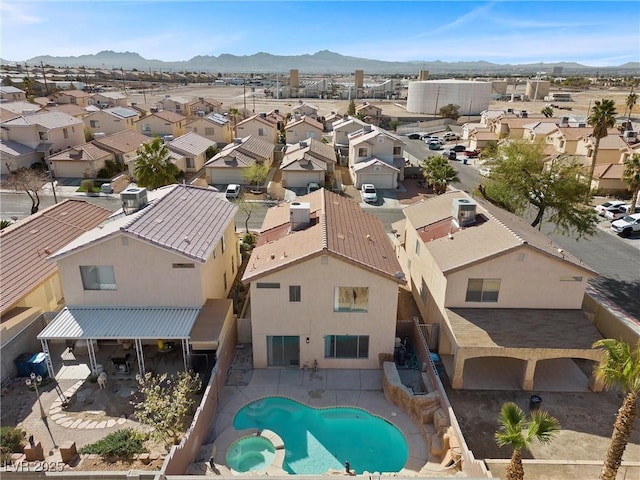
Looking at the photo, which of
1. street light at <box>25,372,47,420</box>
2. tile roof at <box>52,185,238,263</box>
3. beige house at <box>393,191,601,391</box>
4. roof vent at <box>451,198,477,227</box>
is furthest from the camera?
roof vent at <box>451,198,477,227</box>

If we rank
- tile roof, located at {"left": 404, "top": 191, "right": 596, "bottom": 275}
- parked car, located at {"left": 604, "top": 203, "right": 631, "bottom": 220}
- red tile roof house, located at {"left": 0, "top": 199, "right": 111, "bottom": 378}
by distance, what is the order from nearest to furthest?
red tile roof house, located at {"left": 0, "top": 199, "right": 111, "bottom": 378} < tile roof, located at {"left": 404, "top": 191, "right": 596, "bottom": 275} < parked car, located at {"left": 604, "top": 203, "right": 631, "bottom": 220}

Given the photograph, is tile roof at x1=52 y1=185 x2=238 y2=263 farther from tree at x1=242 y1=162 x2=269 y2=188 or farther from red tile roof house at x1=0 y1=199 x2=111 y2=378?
tree at x1=242 y1=162 x2=269 y2=188

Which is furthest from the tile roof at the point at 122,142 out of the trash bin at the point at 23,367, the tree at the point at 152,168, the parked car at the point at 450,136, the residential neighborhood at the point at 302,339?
the parked car at the point at 450,136

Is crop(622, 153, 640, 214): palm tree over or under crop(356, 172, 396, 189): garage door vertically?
over

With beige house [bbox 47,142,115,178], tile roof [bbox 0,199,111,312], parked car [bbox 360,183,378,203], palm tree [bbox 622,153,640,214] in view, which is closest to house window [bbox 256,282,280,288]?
tile roof [bbox 0,199,111,312]

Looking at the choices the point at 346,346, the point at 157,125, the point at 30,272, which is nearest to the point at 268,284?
the point at 346,346

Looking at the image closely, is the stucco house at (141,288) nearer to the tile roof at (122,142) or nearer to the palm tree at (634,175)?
the palm tree at (634,175)

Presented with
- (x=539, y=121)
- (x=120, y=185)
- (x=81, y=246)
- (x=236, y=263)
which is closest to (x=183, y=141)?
(x=120, y=185)
